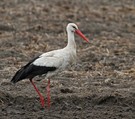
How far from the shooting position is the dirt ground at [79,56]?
1049 centimetres

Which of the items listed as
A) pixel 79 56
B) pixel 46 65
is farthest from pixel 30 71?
pixel 79 56

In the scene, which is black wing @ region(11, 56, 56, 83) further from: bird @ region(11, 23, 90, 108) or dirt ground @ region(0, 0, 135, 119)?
dirt ground @ region(0, 0, 135, 119)

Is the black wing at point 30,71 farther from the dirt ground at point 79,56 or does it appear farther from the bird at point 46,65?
the dirt ground at point 79,56

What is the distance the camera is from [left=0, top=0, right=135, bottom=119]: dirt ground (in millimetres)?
10492

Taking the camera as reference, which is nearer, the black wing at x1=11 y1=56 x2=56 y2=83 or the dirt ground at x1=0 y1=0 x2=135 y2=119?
the black wing at x1=11 y1=56 x2=56 y2=83

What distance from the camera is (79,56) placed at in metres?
15.1

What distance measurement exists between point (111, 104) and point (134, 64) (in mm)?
3708

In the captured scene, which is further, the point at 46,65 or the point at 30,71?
the point at 46,65

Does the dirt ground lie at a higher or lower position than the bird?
lower

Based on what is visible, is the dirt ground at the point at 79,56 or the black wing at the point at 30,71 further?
the dirt ground at the point at 79,56

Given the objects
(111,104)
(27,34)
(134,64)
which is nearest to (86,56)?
(134,64)

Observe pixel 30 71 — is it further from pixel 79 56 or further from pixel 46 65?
pixel 79 56

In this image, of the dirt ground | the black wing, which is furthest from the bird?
the dirt ground

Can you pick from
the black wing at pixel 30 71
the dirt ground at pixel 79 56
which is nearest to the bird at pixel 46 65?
the black wing at pixel 30 71
